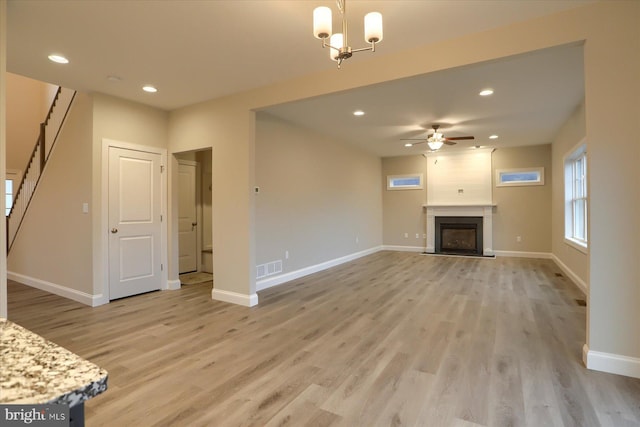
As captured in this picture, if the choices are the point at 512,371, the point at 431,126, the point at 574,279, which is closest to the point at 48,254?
the point at 512,371

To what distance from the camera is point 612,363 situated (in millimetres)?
2357

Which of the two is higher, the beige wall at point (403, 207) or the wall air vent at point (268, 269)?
the beige wall at point (403, 207)

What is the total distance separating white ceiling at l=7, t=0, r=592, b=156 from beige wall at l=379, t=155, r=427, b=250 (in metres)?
3.83

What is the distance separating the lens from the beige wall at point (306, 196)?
507cm

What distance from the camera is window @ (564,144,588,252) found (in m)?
5.33

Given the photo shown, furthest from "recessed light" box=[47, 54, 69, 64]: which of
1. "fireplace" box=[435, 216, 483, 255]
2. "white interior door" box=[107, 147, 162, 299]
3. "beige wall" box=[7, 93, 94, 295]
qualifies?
"fireplace" box=[435, 216, 483, 255]

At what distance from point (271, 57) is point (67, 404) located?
10.6 ft

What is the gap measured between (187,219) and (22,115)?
4.62m

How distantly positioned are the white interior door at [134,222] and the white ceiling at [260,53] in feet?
3.04

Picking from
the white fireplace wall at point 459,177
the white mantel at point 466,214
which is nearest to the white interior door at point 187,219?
the white mantel at point 466,214

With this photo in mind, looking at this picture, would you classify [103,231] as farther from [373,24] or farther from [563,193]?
[563,193]

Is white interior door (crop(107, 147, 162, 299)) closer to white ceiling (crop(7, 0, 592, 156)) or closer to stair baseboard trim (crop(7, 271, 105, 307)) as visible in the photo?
stair baseboard trim (crop(7, 271, 105, 307))

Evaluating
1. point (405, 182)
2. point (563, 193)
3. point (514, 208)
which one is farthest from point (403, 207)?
point (563, 193)

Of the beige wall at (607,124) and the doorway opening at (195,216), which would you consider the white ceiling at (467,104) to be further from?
the doorway opening at (195,216)
